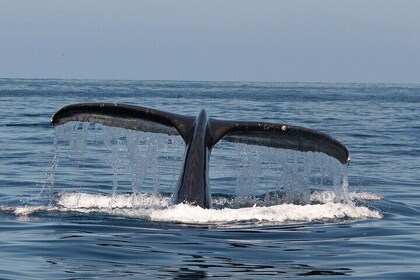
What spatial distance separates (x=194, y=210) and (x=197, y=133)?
1.04 metres

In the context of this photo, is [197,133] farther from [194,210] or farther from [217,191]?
[217,191]

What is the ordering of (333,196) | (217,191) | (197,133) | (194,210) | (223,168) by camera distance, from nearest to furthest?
1. (194,210)
2. (197,133)
3. (333,196)
4. (217,191)
5. (223,168)

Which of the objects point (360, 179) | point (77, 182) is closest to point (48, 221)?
point (77, 182)

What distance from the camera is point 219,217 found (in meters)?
11.8

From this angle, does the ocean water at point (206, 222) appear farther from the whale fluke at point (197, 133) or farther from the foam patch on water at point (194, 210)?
the whale fluke at point (197, 133)

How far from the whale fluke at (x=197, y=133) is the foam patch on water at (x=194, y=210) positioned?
0.19m

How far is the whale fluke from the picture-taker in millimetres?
11461

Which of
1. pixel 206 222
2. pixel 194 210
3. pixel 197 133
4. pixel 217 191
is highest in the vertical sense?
pixel 197 133

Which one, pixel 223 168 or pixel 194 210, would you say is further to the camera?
pixel 223 168

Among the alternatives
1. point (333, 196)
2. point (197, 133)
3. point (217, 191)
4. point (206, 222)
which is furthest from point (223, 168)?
point (206, 222)

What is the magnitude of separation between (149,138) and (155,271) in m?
3.86

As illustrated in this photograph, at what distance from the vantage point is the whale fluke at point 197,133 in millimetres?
11461

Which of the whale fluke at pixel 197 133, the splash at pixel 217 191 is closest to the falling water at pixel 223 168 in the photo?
the splash at pixel 217 191

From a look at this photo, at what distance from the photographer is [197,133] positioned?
12.0 metres
